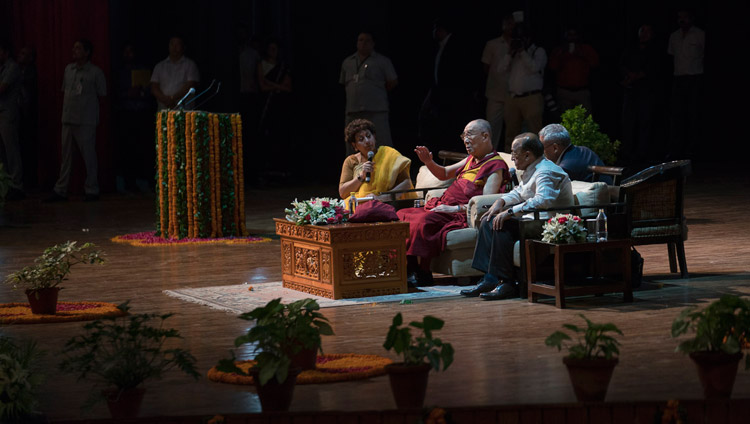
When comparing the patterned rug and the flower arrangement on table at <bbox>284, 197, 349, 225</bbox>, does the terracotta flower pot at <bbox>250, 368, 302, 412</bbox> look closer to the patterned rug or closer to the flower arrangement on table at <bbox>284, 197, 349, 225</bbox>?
the patterned rug

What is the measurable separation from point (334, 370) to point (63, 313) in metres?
2.22

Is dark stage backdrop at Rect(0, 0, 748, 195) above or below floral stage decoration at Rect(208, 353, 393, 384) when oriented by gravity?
above

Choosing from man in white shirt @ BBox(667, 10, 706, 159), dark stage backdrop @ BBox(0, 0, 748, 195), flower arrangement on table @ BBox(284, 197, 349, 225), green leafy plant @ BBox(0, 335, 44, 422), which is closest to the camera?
green leafy plant @ BBox(0, 335, 44, 422)

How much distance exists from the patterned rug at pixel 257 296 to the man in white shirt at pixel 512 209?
268 mm

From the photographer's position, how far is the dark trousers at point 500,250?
728 cm

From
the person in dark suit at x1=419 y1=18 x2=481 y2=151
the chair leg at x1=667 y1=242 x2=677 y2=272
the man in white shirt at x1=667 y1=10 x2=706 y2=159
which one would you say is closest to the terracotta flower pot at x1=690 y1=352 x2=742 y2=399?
the chair leg at x1=667 y1=242 x2=677 y2=272

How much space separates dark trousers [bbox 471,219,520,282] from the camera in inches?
287

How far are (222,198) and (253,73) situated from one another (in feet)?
14.1

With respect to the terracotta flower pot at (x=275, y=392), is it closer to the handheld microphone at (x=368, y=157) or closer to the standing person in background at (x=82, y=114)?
the handheld microphone at (x=368, y=157)

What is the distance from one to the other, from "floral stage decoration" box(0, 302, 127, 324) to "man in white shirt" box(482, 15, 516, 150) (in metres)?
6.75

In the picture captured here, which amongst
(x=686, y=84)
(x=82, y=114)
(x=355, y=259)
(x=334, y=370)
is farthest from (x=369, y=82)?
(x=334, y=370)

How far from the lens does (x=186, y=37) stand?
14406 mm

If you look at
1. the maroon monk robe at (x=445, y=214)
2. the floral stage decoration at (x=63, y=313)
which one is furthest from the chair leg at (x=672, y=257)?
the floral stage decoration at (x=63, y=313)

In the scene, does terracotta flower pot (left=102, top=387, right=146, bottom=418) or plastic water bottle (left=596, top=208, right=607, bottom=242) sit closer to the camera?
terracotta flower pot (left=102, top=387, right=146, bottom=418)
